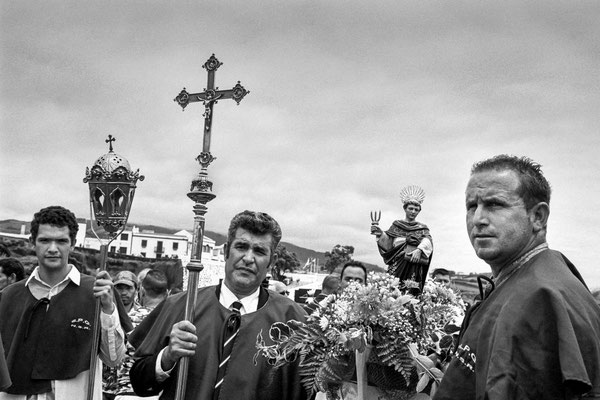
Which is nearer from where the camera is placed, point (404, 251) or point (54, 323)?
point (54, 323)

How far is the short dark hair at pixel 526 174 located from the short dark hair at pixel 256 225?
179cm

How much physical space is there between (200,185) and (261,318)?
1.03 metres

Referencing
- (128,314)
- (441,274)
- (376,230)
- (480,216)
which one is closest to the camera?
(480,216)

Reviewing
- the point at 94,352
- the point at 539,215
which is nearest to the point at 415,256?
the point at 94,352

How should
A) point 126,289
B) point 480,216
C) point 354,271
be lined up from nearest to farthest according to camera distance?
point 480,216 → point 354,271 → point 126,289

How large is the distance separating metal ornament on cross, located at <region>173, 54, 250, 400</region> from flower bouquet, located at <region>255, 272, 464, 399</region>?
0.53 metres

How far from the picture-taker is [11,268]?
7.37m

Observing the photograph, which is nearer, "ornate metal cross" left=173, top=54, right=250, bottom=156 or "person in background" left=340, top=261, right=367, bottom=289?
"ornate metal cross" left=173, top=54, right=250, bottom=156

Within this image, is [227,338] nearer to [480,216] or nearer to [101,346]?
[101,346]

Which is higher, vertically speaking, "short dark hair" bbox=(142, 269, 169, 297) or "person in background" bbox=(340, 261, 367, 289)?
"person in background" bbox=(340, 261, 367, 289)

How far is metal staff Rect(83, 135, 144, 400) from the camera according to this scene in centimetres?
542

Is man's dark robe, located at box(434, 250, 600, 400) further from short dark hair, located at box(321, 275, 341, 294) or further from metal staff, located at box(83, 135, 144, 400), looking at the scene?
short dark hair, located at box(321, 275, 341, 294)

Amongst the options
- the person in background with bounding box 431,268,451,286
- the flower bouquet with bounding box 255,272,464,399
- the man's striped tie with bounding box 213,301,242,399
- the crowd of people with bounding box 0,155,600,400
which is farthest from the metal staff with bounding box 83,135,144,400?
the person in background with bounding box 431,268,451,286

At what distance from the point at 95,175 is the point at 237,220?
1686 millimetres
